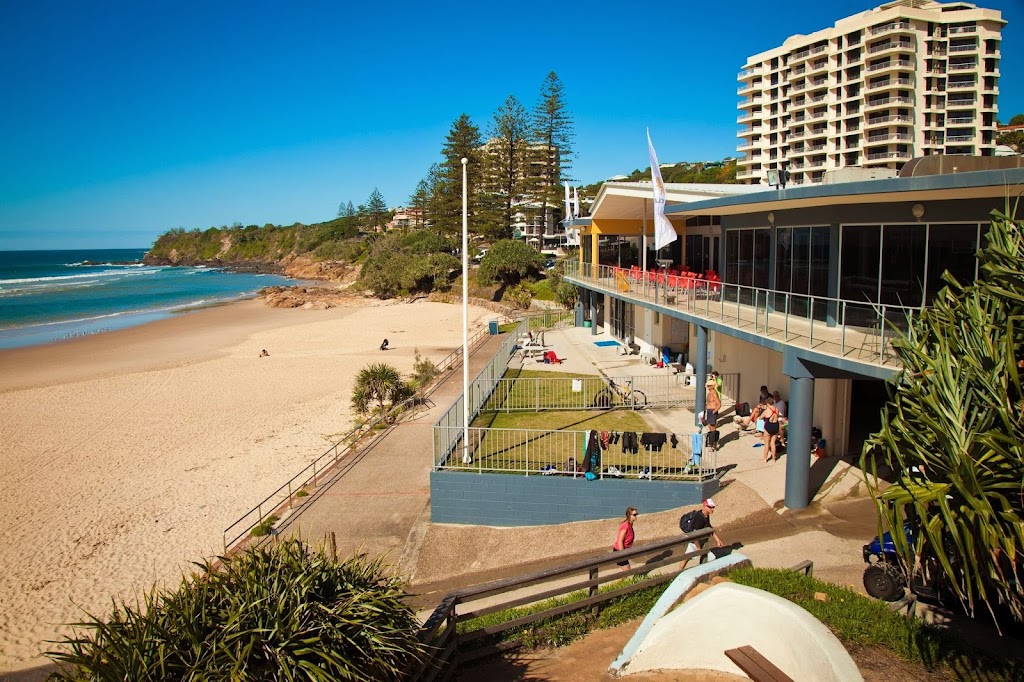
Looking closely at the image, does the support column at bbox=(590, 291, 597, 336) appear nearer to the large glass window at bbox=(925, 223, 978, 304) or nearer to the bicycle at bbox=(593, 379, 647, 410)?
the bicycle at bbox=(593, 379, 647, 410)

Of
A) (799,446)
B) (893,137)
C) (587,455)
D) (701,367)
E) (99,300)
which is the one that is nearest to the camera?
(799,446)

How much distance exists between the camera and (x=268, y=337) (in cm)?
4056

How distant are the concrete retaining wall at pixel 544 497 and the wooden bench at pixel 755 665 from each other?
6.20 meters

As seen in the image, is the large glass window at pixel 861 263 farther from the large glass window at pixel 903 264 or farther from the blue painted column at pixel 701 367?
the blue painted column at pixel 701 367

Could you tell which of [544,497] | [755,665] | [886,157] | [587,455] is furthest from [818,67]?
[755,665]

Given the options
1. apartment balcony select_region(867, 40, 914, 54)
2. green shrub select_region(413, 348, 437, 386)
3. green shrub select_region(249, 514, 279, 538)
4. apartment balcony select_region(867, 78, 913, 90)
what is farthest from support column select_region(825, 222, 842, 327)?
apartment balcony select_region(867, 40, 914, 54)

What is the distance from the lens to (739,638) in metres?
5.64

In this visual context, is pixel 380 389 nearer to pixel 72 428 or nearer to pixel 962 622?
pixel 72 428

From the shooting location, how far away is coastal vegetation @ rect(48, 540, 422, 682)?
396 cm

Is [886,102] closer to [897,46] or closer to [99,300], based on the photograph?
[897,46]

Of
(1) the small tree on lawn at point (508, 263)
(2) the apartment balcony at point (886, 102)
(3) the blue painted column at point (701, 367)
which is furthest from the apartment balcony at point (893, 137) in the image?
(3) the blue painted column at point (701, 367)

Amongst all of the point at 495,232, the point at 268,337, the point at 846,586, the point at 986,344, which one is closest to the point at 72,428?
the point at 268,337

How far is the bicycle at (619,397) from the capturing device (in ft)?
56.1

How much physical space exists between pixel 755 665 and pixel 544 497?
6.92 meters
